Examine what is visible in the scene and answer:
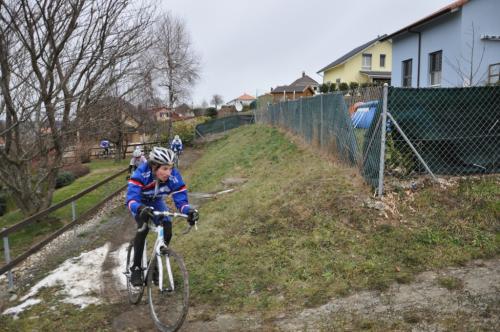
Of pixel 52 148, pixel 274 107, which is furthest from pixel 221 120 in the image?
pixel 52 148

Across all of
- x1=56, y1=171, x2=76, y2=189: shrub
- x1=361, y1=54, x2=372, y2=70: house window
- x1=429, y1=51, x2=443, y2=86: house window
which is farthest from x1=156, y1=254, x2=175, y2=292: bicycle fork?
x1=361, y1=54, x2=372, y2=70: house window

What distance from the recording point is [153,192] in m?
4.48

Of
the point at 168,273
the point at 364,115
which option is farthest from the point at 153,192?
the point at 364,115

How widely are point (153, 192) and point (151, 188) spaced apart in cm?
5

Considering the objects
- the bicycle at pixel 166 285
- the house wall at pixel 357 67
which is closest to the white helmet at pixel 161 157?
the bicycle at pixel 166 285

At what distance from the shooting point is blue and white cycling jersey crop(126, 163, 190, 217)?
4.29 metres

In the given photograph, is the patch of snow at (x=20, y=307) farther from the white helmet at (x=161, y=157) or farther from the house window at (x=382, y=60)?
the house window at (x=382, y=60)

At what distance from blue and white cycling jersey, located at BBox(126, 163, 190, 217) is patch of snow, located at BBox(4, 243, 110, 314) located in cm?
177

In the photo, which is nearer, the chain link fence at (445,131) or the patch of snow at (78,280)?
the patch of snow at (78,280)

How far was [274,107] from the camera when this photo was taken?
A: 71.8 feet

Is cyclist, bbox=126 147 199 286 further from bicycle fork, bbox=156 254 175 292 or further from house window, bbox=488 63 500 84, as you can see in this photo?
house window, bbox=488 63 500 84

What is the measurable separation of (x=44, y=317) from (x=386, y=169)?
556 centimetres

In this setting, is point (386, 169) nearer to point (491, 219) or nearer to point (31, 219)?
point (491, 219)

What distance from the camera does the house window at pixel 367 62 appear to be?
46.5 meters
